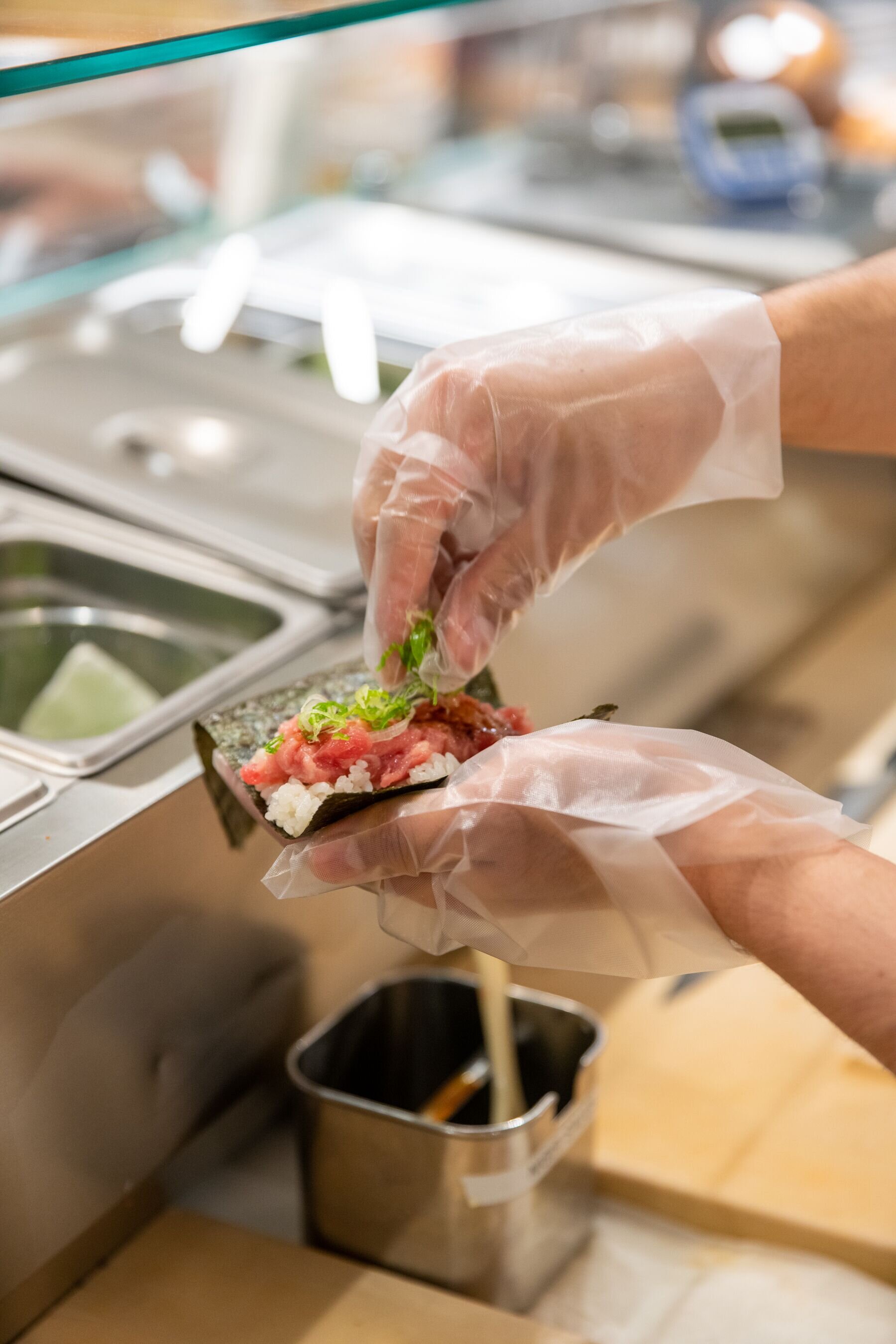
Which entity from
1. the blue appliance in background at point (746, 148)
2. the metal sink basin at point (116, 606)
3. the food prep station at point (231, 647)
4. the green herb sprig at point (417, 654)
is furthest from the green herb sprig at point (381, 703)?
the blue appliance in background at point (746, 148)

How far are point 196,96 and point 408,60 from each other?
52 centimetres

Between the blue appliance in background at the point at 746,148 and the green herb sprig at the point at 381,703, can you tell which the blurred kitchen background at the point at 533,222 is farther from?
the green herb sprig at the point at 381,703

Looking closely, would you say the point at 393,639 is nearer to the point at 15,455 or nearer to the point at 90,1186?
the point at 90,1186

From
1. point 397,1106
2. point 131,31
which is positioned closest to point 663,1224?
point 397,1106

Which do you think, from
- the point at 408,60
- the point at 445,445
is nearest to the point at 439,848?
the point at 445,445

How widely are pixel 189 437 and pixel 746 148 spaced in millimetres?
1221

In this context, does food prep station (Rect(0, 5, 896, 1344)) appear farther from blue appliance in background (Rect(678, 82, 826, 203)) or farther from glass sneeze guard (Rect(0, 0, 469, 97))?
glass sneeze guard (Rect(0, 0, 469, 97))

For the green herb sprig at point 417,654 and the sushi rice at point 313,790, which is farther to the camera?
the green herb sprig at point 417,654

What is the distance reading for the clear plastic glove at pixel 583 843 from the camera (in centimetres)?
87

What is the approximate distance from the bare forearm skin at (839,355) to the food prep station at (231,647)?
35 centimetres

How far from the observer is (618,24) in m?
2.85

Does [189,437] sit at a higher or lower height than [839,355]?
lower

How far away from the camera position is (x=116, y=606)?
142 centimetres

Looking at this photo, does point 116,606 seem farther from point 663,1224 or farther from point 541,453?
A: point 663,1224
